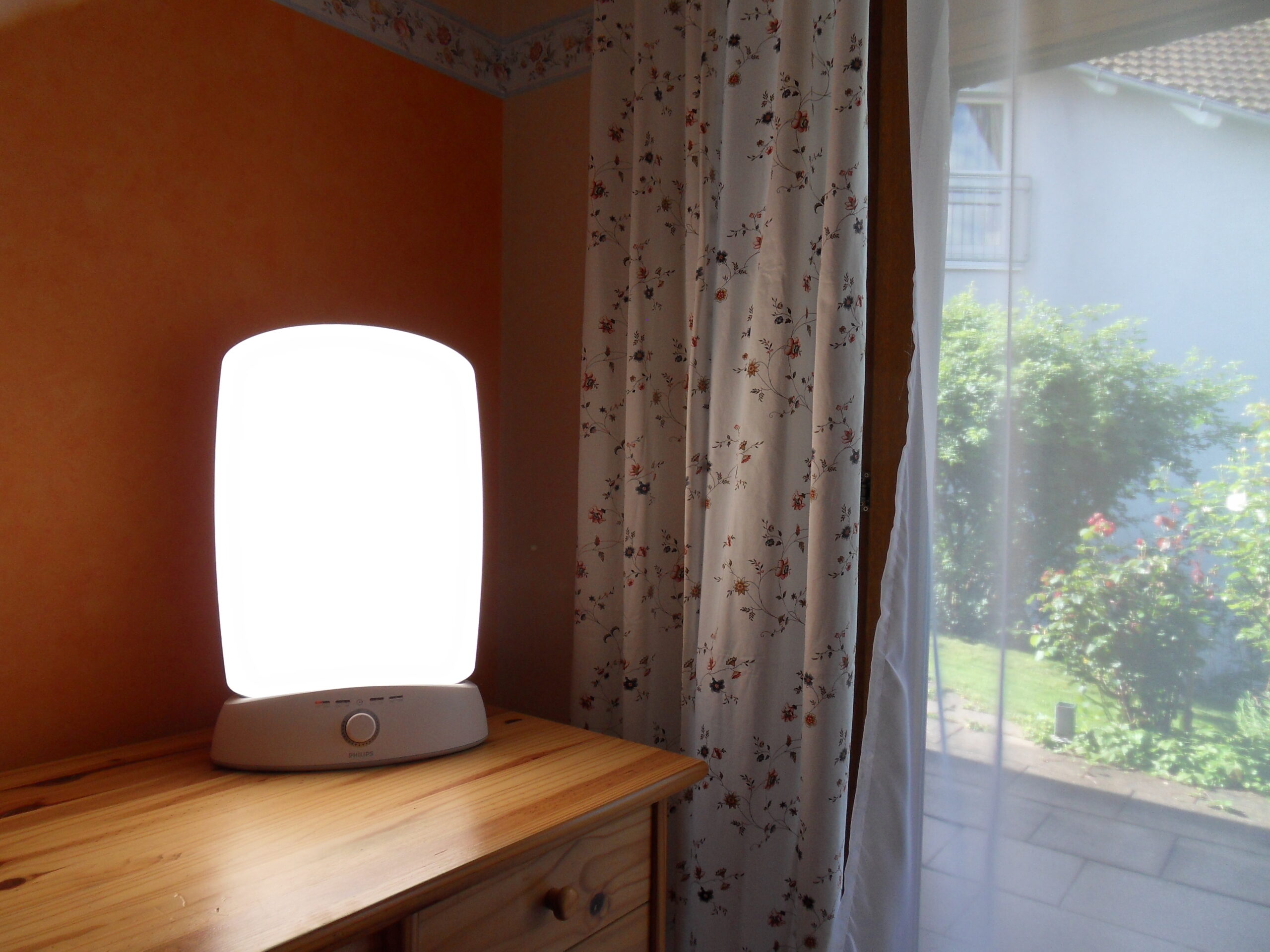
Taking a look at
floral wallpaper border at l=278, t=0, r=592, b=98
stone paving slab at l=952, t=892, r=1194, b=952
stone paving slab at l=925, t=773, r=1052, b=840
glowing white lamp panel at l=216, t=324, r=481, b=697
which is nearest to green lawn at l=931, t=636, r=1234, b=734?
stone paving slab at l=925, t=773, r=1052, b=840

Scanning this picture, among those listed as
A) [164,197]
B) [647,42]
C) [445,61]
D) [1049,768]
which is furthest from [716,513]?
[445,61]

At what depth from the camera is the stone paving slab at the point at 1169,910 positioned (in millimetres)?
993

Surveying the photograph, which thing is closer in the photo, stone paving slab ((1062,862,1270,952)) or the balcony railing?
stone paving slab ((1062,862,1270,952))

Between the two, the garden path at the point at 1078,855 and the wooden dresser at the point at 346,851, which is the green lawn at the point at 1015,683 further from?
the wooden dresser at the point at 346,851

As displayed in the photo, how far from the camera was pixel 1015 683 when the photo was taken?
1.14 metres

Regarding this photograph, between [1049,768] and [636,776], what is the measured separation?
1.79ft

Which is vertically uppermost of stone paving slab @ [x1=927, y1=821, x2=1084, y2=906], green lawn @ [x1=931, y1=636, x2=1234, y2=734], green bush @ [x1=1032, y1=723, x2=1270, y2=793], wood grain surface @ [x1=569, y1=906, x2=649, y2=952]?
green lawn @ [x1=931, y1=636, x2=1234, y2=734]

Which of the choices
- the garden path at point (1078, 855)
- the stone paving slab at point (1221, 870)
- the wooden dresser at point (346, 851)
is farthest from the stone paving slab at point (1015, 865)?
the wooden dresser at point (346, 851)

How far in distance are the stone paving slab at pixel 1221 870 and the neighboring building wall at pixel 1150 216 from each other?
0.54 m

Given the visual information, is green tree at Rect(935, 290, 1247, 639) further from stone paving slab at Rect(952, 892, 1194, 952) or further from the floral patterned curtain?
stone paving slab at Rect(952, 892, 1194, 952)

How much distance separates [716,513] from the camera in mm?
1329

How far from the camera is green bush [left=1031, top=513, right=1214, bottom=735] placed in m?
1.03

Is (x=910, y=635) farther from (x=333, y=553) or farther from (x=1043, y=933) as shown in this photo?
(x=333, y=553)

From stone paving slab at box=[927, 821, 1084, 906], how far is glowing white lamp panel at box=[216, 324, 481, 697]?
719mm
